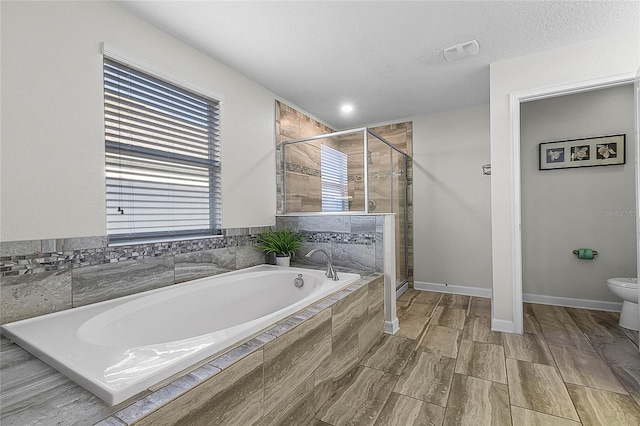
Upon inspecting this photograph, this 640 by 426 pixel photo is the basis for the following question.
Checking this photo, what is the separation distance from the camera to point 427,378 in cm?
186

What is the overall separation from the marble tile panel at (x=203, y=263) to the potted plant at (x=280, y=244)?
1.15ft

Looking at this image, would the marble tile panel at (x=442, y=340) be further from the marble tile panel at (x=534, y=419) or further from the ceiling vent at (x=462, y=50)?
the ceiling vent at (x=462, y=50)

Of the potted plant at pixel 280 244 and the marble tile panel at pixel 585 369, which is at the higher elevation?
the potted plant at pixel 280 244

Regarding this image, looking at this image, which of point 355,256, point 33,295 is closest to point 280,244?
point 355,256

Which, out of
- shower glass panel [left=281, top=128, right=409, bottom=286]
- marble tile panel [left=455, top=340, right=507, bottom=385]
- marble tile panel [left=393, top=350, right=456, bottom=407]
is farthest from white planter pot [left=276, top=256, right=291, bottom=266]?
marble tile panel [left=455, top=340, right=507, bottom=385]

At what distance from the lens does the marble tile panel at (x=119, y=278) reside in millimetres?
1626

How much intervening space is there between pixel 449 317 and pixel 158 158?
289 centimetres

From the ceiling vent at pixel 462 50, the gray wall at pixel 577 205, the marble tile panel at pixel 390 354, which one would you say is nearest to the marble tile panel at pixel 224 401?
the marble tile panel at pixel 390 354

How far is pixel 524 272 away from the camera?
3318 mm

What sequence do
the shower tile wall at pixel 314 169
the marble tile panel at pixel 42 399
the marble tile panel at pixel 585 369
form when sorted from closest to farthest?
the marble tile panel at pixel 42 399 → the marble tile panel at pixel 585 369 → the shower tile wall at pixel 314 169

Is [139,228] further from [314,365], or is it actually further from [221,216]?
[314,365]

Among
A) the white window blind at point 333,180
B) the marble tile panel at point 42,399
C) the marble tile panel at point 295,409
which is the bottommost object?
the marble tile panel at point 295,409

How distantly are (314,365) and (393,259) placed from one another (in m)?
1.37

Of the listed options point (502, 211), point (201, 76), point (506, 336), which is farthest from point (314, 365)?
point (201, 76)
